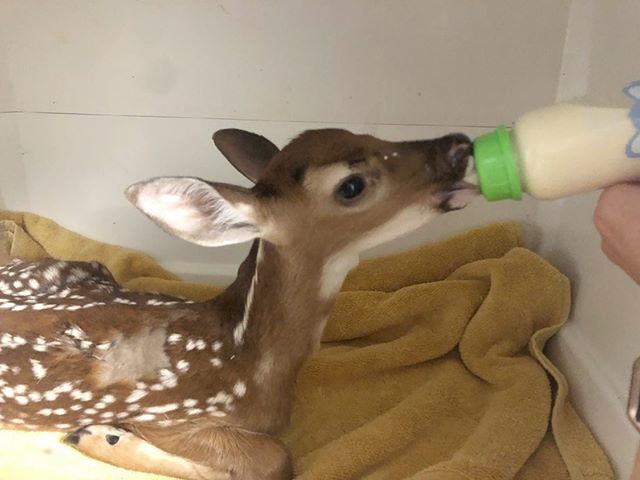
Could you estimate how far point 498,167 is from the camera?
3.83ft

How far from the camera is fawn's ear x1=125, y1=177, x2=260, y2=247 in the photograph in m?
1.27

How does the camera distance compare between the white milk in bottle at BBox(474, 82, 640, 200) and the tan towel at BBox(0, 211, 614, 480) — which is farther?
the tan towel at BBox(0, 211, 614, 480)

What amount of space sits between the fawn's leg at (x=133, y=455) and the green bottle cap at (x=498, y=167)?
2.69 feet

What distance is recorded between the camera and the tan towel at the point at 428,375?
158cm

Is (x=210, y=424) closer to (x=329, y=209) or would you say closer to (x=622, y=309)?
(x=329, y=209)

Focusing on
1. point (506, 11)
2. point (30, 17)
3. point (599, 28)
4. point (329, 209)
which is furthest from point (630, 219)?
point (30, 17)

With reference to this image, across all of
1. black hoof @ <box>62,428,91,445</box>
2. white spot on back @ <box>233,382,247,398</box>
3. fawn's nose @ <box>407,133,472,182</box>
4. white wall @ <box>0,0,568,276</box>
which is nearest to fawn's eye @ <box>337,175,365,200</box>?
fawn's nose @ <box>407,133,472,182</box>

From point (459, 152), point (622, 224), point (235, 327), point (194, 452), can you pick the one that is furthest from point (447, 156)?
point (194, 452)

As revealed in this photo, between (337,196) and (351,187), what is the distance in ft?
0.10

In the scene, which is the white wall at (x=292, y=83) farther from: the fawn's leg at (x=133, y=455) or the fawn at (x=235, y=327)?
the fawn's leg at (x=133, y=455)

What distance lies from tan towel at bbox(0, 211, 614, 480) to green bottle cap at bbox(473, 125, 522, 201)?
1.91 feet

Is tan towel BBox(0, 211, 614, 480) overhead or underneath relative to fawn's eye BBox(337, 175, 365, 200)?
underneath

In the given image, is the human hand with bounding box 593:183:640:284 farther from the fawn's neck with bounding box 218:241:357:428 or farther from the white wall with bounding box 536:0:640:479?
the fawn's neck with bounding box 218:241:357:428

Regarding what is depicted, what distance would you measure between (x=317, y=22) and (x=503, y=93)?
498mm
